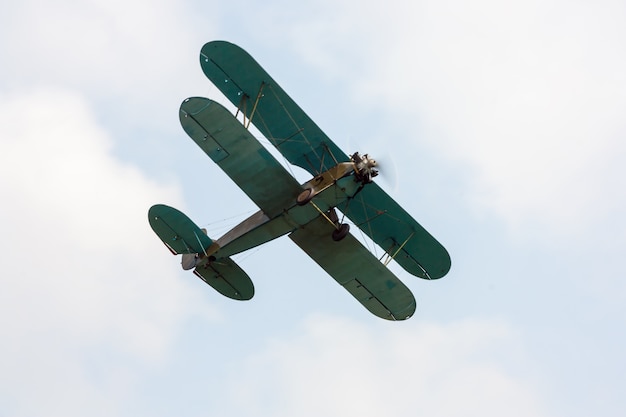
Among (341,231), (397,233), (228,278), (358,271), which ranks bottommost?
(228,278)

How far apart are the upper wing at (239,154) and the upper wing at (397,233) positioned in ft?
6.05

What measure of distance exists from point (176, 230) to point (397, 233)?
525cm

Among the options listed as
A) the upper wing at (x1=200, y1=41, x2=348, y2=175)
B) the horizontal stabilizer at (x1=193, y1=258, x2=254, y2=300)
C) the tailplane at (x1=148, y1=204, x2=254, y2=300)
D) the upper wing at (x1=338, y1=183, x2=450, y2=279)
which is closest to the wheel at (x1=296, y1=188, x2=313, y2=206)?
the upper wing at (x1=200, y1=41, x2=348, y2=175)

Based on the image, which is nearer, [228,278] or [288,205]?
[288,205]

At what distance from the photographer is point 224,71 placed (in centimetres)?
2475

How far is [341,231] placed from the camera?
26.1 m

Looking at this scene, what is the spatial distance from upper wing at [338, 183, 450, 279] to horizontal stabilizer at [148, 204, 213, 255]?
3431 millimetres

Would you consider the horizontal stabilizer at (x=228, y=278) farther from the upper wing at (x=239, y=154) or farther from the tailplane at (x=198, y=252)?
the upper wing at (x=239, y=154)

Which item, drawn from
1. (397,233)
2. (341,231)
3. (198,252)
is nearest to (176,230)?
(198,252)

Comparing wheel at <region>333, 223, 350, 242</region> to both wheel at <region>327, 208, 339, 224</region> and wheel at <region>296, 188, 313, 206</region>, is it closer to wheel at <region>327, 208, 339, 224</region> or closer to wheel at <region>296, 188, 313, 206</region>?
wheel at <region>327, 208, 339, 224</region>

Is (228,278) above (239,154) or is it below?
below

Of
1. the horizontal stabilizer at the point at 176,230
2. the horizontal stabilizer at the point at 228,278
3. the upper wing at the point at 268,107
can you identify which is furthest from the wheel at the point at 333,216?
the horizontal stabilizer at the point at 176,230

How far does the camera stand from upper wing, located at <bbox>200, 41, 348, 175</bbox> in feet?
80.4

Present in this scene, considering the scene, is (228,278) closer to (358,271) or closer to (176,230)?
(176,230)
